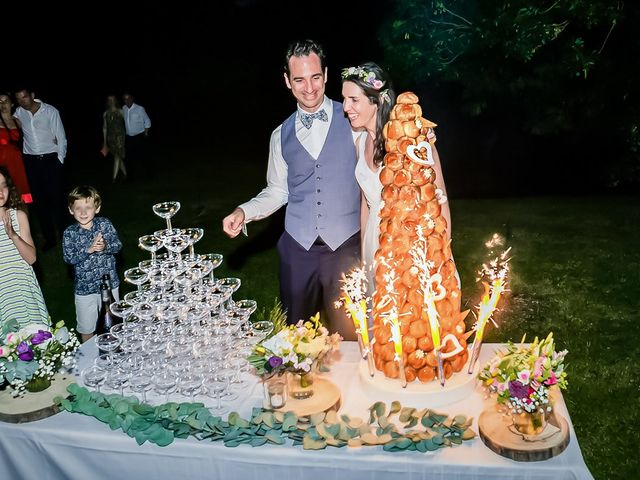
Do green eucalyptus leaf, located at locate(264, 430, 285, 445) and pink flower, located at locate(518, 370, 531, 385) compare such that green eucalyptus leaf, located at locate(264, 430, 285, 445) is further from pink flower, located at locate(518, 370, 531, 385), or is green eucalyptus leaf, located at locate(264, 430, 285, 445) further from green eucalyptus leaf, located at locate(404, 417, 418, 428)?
pink flower, located at locate(518, 370, 531, 385)

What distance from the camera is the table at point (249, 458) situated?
2.65 meters

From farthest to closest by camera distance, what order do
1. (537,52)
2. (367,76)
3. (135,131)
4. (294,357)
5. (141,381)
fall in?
(135,131) < (537,52) < (367,76) < (141,381) < (294,357)

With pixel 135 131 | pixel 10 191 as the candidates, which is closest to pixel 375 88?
pixel 10 191

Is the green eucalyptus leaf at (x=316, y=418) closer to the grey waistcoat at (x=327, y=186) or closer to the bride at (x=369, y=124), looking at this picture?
the bride at (x=369, y=124)

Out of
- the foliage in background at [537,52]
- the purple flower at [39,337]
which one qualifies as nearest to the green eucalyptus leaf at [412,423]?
the purple flower at [39,337]

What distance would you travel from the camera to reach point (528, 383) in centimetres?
269

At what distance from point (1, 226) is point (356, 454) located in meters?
3.39

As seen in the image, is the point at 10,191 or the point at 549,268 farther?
the point at 549,268

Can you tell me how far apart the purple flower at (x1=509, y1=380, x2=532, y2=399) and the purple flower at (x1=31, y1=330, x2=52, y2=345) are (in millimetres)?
2286

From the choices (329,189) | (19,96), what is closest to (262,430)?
(329,189)

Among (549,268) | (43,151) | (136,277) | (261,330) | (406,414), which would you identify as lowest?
(549,268)

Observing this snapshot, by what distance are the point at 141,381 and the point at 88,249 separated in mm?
2260

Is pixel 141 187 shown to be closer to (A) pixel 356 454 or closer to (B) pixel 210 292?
(B) pixel 210 292

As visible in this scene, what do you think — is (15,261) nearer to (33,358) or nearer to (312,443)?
(33,358)
